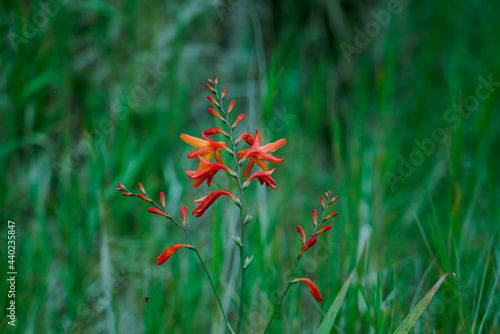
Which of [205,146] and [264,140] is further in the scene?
[264,140]

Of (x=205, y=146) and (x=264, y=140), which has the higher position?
(x=264, y=140)

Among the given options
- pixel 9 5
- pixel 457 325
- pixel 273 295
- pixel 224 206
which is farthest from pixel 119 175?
pixel 457 325

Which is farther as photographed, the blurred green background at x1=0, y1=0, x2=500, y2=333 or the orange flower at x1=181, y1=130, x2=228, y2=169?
the blurred green background at x1=0, y1=0, x2=500, y2=333

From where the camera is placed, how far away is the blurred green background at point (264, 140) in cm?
164

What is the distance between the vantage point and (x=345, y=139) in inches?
136

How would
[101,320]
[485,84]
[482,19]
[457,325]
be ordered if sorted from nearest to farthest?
[457,325]
[101,320]
[485,84]
[482,19]

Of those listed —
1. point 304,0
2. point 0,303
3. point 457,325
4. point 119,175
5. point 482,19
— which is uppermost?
point 304,0

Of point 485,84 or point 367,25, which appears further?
point 367,25

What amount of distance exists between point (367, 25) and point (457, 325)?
8.41 feet

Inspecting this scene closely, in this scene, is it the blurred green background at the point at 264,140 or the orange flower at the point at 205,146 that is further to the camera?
the blurred green background at the point at 264,140

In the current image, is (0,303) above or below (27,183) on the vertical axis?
below

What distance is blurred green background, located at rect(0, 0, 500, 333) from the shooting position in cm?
164

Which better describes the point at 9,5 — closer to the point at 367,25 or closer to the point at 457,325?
the point at 367,25

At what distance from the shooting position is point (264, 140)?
213 cm
